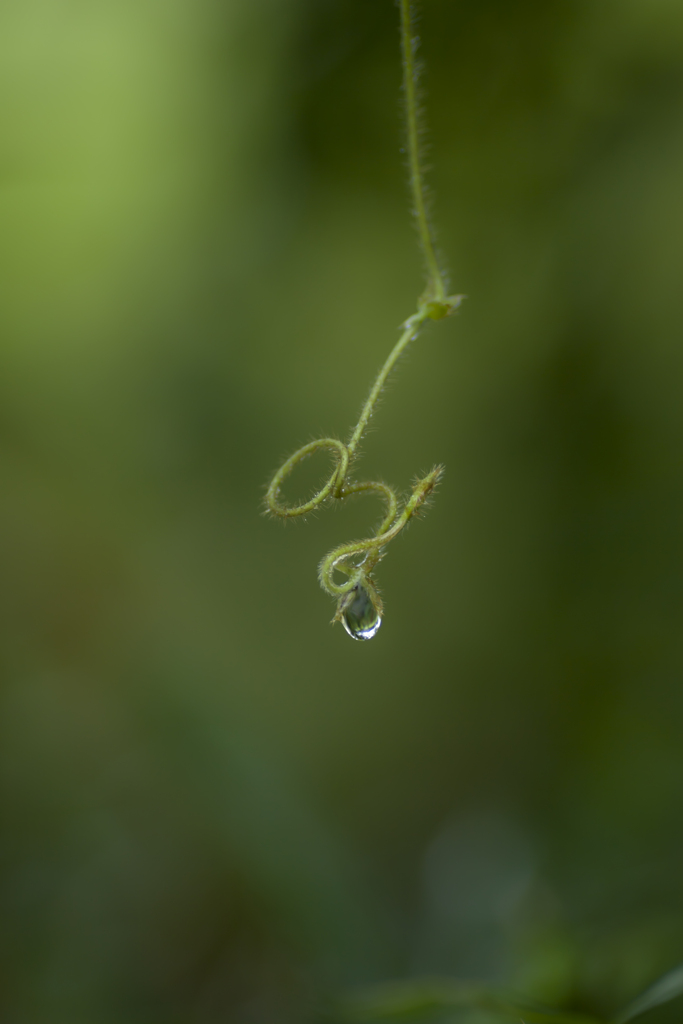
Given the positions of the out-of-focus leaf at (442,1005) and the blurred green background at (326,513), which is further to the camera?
the blurred green background at (326,513)

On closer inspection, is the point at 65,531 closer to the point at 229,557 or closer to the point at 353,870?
the point at 229,557

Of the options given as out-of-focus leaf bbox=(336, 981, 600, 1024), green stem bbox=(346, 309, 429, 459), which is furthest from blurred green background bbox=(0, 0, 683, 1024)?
green stem bbox=(346, 309, 429, 459)

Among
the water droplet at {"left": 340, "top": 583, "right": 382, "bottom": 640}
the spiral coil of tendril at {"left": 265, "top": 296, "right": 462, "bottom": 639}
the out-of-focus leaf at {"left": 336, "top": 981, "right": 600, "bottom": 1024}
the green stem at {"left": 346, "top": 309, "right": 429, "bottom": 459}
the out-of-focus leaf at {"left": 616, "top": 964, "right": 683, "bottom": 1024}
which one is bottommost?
the out-of-focus leaf at {"left": 616, "top": 964, "right": 683, "bottom": 1024}

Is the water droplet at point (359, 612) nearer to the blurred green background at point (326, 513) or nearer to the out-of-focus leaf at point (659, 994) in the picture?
the out-of-focus leaf at point (659, 994)

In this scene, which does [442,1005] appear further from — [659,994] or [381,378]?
[381,378]

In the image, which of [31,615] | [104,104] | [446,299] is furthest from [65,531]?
[446,299]

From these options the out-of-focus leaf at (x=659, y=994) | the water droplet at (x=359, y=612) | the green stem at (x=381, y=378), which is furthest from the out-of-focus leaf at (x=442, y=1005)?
the green stem at (x=381, y=378)

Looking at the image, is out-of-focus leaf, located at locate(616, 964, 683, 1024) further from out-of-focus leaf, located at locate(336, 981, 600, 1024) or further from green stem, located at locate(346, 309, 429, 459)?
green stem, located at locate(346, 309, 429, 459)
